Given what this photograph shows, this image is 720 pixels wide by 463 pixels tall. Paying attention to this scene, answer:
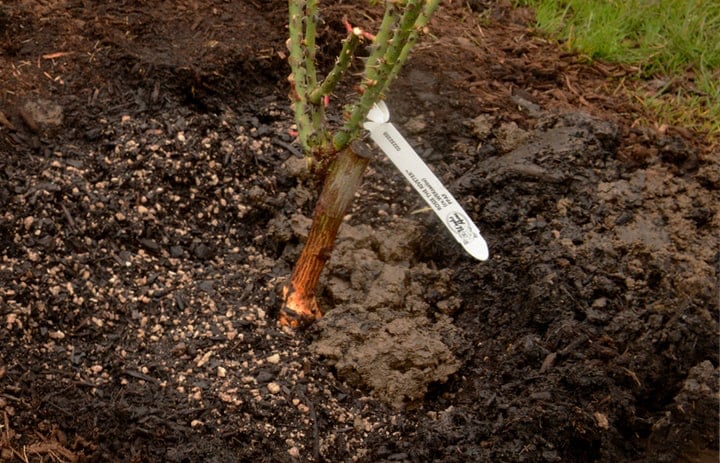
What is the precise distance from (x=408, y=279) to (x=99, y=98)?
1206 millimetres

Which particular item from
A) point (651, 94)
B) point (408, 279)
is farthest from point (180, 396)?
point (651, 94)

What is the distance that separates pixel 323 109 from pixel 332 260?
1.79 feet

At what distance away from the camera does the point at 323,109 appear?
2.26m

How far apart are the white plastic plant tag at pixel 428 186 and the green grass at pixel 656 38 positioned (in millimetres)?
1106

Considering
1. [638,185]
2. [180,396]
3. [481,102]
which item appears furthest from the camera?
[481,102]

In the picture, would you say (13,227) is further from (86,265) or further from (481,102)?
(481,102)

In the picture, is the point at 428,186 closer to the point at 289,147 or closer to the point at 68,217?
the point at 289,147

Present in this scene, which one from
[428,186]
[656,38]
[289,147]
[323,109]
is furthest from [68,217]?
[656,38]

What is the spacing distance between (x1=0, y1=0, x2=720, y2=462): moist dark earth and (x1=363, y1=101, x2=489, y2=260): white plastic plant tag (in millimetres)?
196

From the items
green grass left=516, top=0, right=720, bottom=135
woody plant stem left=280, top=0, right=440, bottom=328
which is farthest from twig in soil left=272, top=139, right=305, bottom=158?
green grass left=516, top=0, right=720, bottom=135

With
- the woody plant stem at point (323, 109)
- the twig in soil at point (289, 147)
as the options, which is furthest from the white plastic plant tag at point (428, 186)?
the twig in soil at point (289, 147)

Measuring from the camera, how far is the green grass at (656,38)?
10.5 feet

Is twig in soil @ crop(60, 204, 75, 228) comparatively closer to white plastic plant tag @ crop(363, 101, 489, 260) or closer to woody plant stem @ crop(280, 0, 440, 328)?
woody plant stem @ crop(280, 0, 440, 328)

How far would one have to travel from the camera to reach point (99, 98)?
288 centimetres
